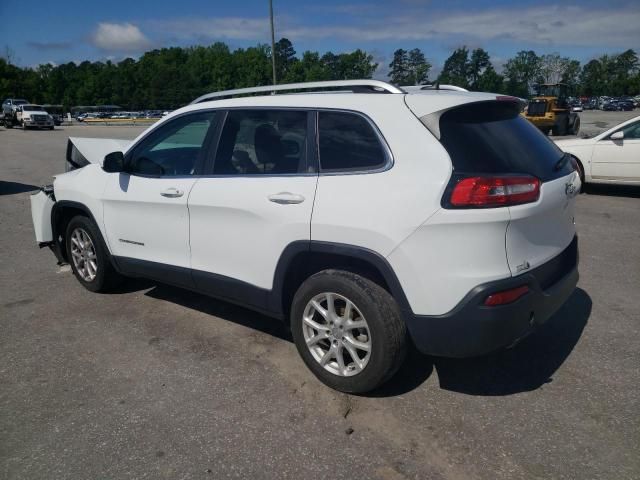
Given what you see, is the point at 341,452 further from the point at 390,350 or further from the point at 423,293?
the point at 423,293

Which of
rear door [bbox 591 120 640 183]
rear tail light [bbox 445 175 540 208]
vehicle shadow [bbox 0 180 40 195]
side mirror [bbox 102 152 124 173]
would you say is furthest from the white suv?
vehicle shadow [bbox 0 180 40 195]

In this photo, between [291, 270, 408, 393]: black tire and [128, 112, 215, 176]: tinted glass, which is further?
[128, 112, 215, 176]: tinted glass

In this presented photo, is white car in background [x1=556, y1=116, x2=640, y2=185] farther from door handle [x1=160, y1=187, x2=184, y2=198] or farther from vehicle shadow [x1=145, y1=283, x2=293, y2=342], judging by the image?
door handle [x1=160, y1=187, x2=184, y2=198]

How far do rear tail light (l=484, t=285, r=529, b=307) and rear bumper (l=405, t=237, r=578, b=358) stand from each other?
0.02 m

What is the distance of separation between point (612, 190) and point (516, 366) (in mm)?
8161

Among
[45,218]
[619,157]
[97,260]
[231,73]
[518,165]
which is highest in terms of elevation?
[231,73]

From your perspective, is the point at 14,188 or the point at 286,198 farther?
the point at 14,188

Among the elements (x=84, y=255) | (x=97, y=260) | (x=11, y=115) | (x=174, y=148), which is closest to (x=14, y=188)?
(x=84, y=255)

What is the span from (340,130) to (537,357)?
2041 mm

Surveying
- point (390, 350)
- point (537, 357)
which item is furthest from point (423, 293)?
point (537, 357)

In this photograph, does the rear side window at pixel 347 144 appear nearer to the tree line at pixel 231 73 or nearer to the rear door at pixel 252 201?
the rear door at pixel 252 201

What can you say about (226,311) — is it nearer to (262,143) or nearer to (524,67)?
(262,143)

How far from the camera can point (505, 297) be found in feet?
8.57

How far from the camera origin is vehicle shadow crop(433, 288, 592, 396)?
10.5 ft
